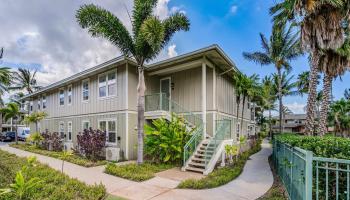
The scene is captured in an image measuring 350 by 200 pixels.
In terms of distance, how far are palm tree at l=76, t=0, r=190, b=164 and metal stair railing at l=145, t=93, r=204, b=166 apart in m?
2.44

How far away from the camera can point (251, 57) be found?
24.6 m

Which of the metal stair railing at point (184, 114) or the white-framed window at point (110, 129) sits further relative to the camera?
the white-framed window at point (110, 129)

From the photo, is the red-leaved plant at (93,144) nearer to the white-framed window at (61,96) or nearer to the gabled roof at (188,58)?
the gabled roof at (188,58)

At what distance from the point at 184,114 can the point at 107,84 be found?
18.9ft

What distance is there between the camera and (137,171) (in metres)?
9.16

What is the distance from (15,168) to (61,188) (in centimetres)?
423


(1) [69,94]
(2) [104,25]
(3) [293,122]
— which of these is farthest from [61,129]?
(3) [293,122]

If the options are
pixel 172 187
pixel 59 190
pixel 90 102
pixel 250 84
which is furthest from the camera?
pixel 90 102

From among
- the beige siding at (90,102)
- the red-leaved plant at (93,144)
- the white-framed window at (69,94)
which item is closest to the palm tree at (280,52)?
the beige siding at (90,102)

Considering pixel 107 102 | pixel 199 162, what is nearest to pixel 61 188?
pixel 199 162

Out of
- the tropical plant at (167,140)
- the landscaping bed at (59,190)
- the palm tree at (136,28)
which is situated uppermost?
the palm tree at (136,28)

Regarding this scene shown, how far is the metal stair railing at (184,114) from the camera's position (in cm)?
1082

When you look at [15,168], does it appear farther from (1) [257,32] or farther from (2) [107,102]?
(1) [257,32]

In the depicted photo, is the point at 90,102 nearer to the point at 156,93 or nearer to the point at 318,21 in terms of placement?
the point at 156,93
